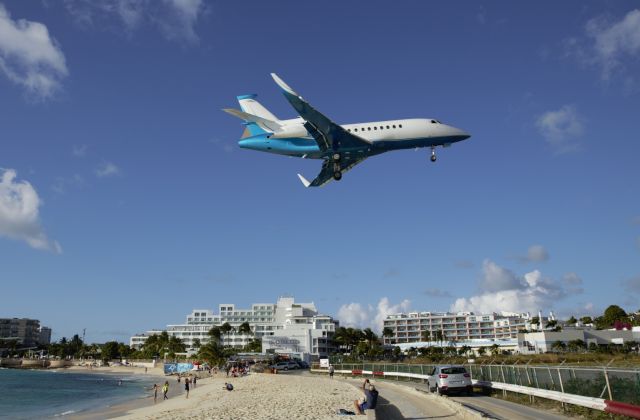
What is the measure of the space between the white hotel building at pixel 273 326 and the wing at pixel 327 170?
309ft

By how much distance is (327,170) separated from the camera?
40.1 meters

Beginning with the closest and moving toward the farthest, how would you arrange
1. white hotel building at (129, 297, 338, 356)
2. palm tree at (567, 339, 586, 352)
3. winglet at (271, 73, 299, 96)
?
winglet at (271, 73, 299, 96)
palm tree at (567, 339, 586, 352)
white hotel building at (129, 297, 338, 356)

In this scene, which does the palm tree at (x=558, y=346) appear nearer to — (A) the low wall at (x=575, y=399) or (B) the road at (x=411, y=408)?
(B) the road at (x=411, y=408)

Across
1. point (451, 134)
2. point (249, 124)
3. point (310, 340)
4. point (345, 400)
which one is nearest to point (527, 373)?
point (345, 400)

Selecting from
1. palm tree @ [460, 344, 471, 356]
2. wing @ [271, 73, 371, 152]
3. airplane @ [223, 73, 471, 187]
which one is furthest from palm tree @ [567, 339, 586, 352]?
wing @ [271, 73, 371, 152]

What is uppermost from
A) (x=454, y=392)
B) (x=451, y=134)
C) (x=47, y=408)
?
(x=451, y=134)

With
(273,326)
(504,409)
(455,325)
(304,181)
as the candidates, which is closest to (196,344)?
(273,326)

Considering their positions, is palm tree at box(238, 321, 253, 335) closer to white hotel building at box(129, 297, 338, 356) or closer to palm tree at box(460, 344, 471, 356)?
white hotel building at box(129, 297, 338, 356)

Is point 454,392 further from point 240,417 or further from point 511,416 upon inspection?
point 240,417

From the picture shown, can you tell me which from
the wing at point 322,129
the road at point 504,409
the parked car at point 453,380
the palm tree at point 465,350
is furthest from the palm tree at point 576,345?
the road at point 504,409

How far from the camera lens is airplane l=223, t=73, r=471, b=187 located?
35031mm

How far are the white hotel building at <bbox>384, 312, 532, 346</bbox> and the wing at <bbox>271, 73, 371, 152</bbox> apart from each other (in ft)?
487

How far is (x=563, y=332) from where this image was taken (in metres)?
99.5

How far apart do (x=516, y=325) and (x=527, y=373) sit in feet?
537
